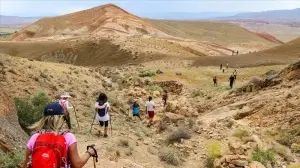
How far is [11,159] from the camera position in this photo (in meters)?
7.98

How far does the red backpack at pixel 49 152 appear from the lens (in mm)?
4270

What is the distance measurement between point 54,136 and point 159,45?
57784mm

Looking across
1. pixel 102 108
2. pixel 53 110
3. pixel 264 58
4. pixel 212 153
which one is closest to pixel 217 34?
pixel 264 58

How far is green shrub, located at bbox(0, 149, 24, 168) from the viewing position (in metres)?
7.81

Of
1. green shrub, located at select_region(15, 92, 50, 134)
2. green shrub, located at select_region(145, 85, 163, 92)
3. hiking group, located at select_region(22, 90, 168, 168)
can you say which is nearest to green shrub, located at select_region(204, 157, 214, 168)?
green shrub, located at select_region(15, 92, 50, 134)

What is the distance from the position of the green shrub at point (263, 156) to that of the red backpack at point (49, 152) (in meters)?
8.64

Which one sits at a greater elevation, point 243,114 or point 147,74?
point 243,114

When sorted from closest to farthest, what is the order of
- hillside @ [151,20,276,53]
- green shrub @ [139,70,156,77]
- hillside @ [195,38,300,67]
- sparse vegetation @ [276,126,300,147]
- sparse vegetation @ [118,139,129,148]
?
sparse vegetation @ [118,139,129,148], sparse vegetation @ [276,126,300,147], green shrub @ [139,70,156,77], hillside @ [195,38,300,67], hillside @ [151,20,276,53]

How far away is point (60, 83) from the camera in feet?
66.6

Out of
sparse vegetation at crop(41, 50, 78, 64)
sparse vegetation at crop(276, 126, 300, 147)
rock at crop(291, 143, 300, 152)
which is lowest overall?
sparse vegetation at crop(41, 50, 78, 64)

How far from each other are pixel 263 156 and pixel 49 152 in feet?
30.5

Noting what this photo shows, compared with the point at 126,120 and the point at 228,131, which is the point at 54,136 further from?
the point at 126,120

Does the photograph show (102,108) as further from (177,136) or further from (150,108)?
(150,108)

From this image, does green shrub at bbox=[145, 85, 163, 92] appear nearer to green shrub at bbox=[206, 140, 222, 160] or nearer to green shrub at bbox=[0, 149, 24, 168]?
green shrub at bbox=[206, 140, 222, 160]
